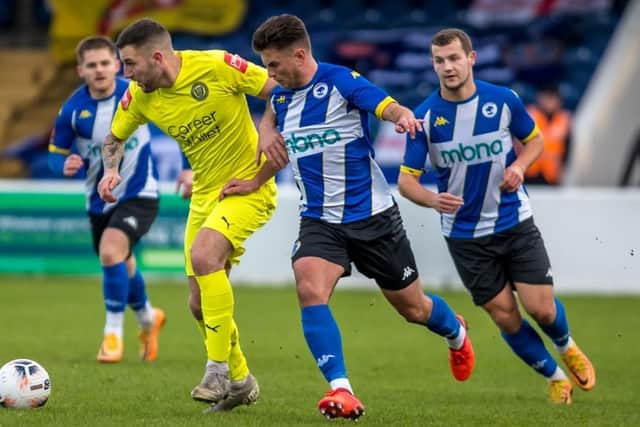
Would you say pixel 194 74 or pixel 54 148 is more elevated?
pixel 194 74

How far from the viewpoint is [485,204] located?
24.9 ft

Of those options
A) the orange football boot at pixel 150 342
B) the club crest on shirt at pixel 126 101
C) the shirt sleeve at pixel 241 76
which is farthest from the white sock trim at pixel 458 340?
the orange football boot at pixel 150 342

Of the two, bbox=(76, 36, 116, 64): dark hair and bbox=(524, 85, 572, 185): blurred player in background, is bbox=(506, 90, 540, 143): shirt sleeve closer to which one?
bbox=(76, 36, 116, 64): dark hair

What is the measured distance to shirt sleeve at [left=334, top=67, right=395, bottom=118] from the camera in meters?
6.70

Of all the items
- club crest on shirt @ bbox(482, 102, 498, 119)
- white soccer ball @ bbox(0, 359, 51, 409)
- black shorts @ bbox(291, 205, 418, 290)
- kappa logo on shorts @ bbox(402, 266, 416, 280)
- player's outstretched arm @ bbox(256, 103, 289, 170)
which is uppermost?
club crest on shirt @ bbox(482, 102, 498, 119)

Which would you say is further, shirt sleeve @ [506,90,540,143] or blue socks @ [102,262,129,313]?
blue socks @ [102,262,129,313]

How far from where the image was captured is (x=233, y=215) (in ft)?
23.4

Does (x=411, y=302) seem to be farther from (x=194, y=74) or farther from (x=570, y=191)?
(x=570, y=191)

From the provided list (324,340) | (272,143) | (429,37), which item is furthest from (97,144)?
(429,37)

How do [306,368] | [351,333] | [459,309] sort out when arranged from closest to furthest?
[306,368] → [351,333] → [459,309]

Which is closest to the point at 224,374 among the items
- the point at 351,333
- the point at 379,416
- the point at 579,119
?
the point at 379,416

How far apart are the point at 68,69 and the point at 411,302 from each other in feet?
46.9

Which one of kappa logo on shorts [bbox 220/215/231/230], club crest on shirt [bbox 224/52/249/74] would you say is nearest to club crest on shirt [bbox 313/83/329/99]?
club crest on shirt [bbox 224/52/249/74]

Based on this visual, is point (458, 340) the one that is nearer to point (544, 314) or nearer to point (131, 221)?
point (544, 314)
